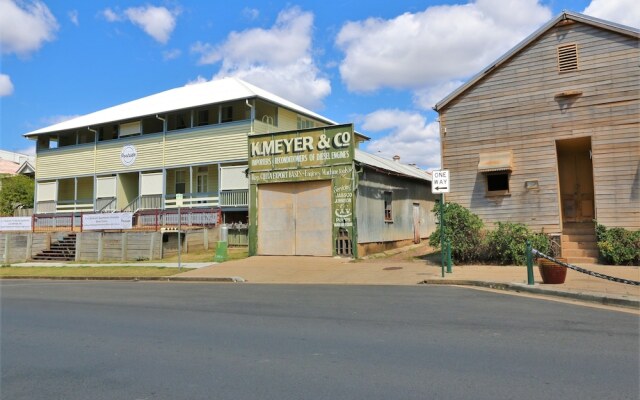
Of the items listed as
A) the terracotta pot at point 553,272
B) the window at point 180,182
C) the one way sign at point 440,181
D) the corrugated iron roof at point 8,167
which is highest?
the corrugated iron roof at point 8,167

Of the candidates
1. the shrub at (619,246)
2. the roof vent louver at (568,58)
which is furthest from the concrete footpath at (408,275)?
the roof vent louver at (568,58)

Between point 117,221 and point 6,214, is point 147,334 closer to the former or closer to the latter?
point 117,221

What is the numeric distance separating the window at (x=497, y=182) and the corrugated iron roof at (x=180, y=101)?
1359 cm

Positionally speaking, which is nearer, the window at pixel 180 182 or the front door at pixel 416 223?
the front door at pixel 416 223

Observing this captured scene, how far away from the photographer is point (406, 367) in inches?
210

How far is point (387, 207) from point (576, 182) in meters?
8.06

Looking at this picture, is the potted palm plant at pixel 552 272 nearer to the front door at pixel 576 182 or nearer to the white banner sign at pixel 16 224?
the front door at pixel 576 182

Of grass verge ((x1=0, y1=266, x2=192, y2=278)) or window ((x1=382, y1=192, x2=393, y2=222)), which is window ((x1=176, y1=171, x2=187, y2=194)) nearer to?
grass verge ((x1=0, y1=266, x2=192, y2=278))

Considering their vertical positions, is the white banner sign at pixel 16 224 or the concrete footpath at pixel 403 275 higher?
the white banner sign at pixel 16 224

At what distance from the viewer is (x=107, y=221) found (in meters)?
25.6

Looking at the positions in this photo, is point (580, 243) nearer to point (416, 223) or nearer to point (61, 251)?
point (416, 223)

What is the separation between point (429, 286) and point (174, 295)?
6362 mm

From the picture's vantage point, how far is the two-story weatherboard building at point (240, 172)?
19.9m

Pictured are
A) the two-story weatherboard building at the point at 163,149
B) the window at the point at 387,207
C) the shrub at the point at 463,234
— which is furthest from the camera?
the two-story weatherboard building at the point at 163,149
